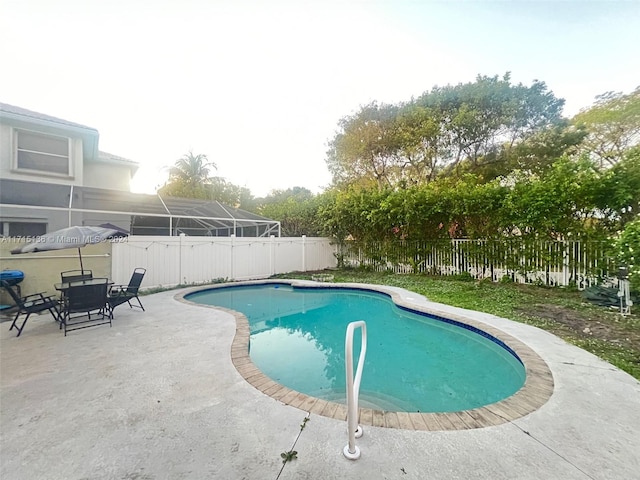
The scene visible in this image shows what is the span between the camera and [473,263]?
11.0 metres

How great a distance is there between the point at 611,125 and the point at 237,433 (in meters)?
21.5

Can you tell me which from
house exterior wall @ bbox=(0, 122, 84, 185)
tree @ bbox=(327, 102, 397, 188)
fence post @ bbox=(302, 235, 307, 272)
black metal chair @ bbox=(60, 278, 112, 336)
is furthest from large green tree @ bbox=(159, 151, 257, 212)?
black metal chair @ bbox=(60, 278, 112, 336)

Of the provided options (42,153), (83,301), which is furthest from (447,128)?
(42,153)

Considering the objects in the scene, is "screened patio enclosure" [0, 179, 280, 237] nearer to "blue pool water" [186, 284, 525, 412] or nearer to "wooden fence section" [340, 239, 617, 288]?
"blue pool water" [186, 284, 525, 412]

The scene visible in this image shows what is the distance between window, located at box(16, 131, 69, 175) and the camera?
988 cm

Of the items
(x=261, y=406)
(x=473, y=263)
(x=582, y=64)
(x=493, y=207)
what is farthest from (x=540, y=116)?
(x=261, y=406)

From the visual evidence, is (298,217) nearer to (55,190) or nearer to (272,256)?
(272,256)

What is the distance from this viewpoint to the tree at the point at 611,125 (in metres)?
13.9

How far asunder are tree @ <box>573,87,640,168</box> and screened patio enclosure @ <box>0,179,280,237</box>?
18.7 metres

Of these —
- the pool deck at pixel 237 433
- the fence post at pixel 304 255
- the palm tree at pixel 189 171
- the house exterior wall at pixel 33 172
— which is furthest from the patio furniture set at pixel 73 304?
the palm tree at pixel 189 171

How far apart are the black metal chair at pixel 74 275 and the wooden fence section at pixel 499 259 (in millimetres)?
10587

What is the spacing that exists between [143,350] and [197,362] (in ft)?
3.58

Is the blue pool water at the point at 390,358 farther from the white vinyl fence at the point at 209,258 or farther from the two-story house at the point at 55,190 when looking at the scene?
the two-story house at the point at 55,190

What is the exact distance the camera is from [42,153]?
10203 millimetres
